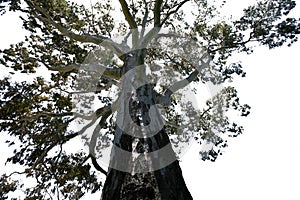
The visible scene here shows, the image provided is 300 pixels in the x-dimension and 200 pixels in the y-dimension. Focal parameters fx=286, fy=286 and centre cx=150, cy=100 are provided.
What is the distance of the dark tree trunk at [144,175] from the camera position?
3.46 meters

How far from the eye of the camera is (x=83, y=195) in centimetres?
823

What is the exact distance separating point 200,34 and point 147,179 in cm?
643

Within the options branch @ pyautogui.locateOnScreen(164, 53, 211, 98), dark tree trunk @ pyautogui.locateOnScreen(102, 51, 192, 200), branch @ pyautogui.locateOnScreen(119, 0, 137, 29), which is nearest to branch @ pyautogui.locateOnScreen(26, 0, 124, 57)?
branch @ pyautogui.locateOnScreen(119, 0, 137, 29)

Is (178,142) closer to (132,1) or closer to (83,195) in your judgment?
(83,195)

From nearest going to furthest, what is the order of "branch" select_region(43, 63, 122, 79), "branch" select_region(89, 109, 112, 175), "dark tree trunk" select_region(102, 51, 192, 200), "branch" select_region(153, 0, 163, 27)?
"dark tree trunk" select_region(102, 51, 192, 200)
"branch" select_region(43, 63, 122, 79)
"branch" select_region(153, 0, 163, 27)
"branch" select_region(89, 109, 112, 175)

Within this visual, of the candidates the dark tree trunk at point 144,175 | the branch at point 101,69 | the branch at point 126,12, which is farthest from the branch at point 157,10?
the dark tree trunk at point 144,175

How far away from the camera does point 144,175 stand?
3.65m

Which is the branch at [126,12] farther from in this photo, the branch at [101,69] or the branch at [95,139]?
the branch at [95,139]

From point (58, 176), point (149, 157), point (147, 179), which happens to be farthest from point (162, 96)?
point (58, 176)

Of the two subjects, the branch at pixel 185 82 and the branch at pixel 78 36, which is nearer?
the branch at pixel 185 82

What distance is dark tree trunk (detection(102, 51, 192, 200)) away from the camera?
3457 mm

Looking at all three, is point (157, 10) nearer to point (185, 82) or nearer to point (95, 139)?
point (185, 82)

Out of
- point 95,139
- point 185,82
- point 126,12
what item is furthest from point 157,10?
point 95,139

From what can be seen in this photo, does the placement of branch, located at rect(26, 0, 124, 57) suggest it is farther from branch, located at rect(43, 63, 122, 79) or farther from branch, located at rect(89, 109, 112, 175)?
branch, located at rect(89, 109, 112, 175)
